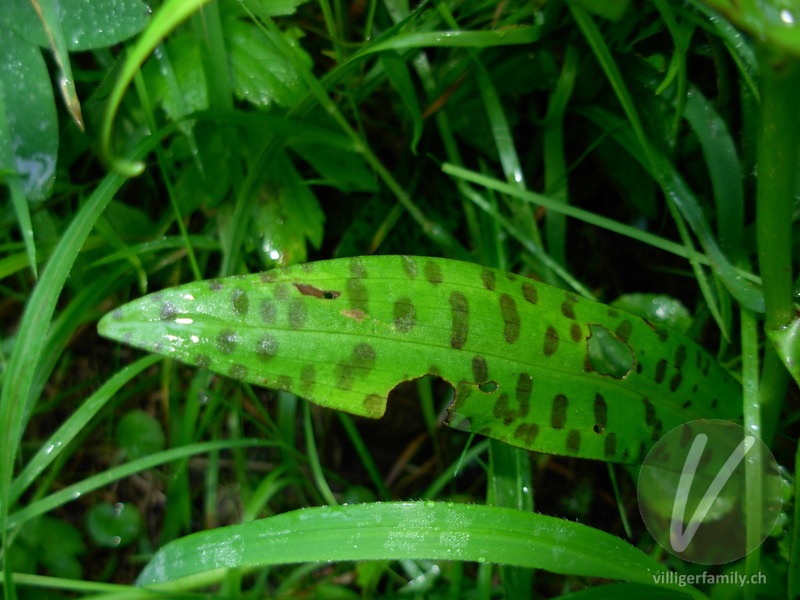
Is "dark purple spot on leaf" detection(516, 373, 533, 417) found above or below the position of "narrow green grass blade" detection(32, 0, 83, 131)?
below

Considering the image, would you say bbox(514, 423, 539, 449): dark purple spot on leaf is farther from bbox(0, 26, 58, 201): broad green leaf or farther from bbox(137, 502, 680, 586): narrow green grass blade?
bbox(0, 26, 58, 201): broad green leaf

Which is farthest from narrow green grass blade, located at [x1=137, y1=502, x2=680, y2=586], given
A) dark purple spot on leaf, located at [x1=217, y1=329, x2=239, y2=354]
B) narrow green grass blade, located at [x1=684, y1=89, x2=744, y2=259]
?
narrow green grass blade, located at [x1=684, y1=89, x2=744, y2=259]

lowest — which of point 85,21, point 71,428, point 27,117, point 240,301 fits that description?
point 71,428

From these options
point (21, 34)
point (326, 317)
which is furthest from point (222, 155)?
point (326, 317)

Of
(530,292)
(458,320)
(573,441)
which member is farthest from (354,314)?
(573,441)

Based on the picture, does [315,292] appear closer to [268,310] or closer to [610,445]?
[268,310]

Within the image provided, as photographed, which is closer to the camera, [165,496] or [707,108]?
[707,108]

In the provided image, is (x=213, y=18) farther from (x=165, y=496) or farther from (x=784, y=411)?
(x=784, y=411)
